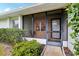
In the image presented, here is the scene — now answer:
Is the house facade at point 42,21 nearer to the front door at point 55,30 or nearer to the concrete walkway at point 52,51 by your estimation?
the front door at point 55,30

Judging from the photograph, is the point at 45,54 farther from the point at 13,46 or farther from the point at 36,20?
the point at 36,20

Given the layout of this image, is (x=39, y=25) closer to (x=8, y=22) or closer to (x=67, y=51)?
(x=8, y=22)

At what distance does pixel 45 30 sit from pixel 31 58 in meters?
1.33

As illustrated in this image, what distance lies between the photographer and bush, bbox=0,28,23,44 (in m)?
3.20

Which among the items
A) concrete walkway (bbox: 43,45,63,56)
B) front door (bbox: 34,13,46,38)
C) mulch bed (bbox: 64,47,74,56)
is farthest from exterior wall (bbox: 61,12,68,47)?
front door (bbox: 34,13,46,38)

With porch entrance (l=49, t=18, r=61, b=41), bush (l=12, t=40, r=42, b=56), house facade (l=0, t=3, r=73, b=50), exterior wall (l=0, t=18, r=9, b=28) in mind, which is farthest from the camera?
porch entrance (l=49, t=18, r=61, b=41)

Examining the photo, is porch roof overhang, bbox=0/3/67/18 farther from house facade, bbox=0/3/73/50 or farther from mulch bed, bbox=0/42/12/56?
mulch bed, bbox=0/42/12/56

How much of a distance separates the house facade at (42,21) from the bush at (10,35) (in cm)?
12

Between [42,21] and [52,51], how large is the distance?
1.03 meters

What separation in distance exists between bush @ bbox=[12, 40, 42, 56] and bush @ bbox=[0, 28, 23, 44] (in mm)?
142

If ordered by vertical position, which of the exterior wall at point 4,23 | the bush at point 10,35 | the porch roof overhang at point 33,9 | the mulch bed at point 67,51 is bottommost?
the mulch bed at point 67,51

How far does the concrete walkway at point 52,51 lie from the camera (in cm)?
312

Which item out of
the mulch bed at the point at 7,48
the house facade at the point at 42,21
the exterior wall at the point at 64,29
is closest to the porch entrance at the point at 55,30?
the house facade at the point at 42,21

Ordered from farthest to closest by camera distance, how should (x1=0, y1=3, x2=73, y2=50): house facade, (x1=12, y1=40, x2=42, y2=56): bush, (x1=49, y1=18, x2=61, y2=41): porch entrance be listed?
1. (x1=49, y1=18, x2=61, y2=41): porch entrance
2. (x1=0, y1=3, x2=73, y2=50): house facade
3. (x1=12, y1=40, x2=42, y2=56): bush
